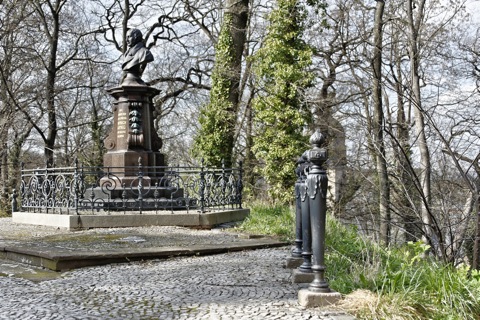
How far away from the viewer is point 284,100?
1695 centimetres

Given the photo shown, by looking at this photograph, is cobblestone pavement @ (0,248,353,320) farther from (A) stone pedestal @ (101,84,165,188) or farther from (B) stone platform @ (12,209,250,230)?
(A) stone pedestal @ (101,84,165,188)

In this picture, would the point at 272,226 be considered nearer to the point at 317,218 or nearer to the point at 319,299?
the point at 317,218

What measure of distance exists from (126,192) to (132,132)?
5.52ft

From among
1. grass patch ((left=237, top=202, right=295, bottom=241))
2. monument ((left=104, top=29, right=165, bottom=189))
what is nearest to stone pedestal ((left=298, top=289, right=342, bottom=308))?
grass patch ((left=237, top=202, right=295, bottom=241))

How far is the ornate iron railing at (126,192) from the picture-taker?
1192cm

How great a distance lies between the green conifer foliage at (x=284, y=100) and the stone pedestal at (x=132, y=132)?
14.6 feet

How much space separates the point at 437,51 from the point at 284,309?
1197cm

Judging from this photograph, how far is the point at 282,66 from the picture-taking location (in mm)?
16859

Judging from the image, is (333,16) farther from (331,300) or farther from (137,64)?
(331,300)

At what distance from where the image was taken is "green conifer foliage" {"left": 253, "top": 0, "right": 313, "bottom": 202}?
16.6 meters

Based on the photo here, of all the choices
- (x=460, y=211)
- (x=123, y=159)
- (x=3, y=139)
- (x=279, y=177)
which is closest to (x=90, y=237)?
(x=123, y=159)

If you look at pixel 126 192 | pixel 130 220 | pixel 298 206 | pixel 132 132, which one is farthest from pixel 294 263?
pixel 132 132

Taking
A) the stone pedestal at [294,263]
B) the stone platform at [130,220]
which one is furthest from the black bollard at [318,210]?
the stone platform at [130,220]

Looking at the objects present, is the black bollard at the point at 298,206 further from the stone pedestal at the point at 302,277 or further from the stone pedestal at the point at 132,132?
the stone pedestal at the point at 132,132
